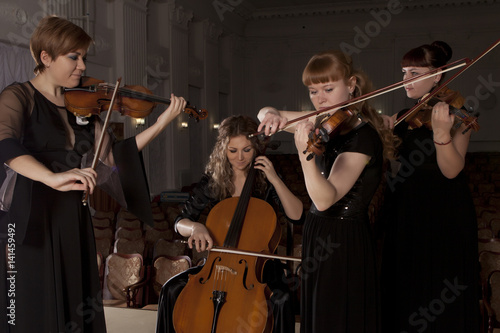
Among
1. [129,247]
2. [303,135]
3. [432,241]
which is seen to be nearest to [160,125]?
[303,135]

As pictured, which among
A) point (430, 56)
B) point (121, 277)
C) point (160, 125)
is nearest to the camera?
point (160, 125)

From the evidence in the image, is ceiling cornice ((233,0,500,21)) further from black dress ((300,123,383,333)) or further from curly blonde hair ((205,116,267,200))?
black dress ((300,123,383,333))

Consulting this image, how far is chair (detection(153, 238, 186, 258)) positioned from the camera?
13.5 feet

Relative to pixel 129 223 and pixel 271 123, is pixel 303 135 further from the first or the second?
pixel 129 223

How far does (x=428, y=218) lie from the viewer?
198 centimetres

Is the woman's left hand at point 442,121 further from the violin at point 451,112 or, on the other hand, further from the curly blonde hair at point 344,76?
the curly blonde hair at point 344,76

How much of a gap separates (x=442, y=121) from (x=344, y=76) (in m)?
0.52

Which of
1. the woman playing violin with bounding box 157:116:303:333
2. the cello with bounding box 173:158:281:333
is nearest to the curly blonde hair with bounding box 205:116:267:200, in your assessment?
the woman playing violin with bounding box 157:116:303:333

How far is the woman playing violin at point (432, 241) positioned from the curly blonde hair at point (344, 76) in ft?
1.10

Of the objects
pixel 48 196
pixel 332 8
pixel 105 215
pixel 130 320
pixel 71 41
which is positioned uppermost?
pixel 332 8

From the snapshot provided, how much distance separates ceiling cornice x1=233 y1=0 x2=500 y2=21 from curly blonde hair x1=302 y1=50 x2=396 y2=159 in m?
15.4

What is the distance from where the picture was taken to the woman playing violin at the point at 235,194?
230 cm

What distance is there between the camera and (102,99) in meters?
1.89

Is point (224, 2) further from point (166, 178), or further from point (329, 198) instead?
point (329, 198)
